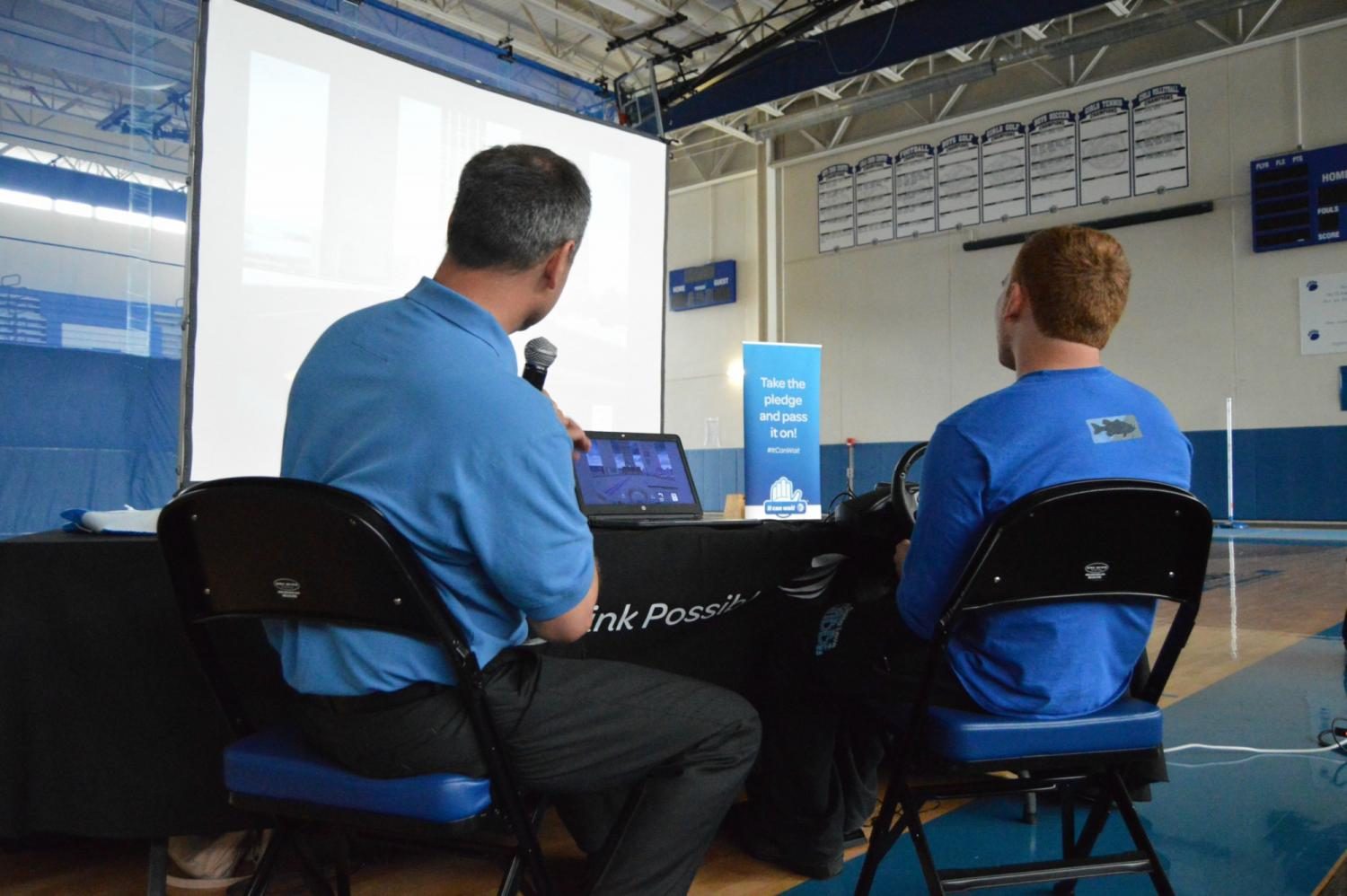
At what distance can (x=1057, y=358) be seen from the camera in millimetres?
1460

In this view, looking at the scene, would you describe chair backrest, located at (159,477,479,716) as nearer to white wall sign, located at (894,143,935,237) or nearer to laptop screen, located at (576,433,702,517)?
laptop screen, located at (576,433,702,517)

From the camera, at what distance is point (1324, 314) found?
29.2ft

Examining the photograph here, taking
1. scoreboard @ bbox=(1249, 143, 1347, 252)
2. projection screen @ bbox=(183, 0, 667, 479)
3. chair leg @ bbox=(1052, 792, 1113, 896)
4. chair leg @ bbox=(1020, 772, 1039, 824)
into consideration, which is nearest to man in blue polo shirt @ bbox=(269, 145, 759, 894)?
chair leg @ bbox=(1052, 792, 1113, 896)

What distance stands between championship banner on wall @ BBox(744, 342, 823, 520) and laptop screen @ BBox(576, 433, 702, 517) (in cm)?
33

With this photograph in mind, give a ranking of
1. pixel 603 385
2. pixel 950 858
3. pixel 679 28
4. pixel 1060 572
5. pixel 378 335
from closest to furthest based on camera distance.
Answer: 1. pixel 378 335
2. pixel 1060 572
3. pixel 950 858
4. pixel 603 385
5. pixel 679 28

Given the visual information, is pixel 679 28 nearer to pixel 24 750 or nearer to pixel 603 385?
pixel 603 385

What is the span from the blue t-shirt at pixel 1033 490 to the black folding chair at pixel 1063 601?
37 millimetres

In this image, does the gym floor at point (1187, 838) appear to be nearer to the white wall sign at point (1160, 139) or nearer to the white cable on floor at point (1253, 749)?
the white cable on floor at point (1253, 749)

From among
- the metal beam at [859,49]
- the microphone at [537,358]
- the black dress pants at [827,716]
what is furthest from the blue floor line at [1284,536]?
the microphone at [537,358]

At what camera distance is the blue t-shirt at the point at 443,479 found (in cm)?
103

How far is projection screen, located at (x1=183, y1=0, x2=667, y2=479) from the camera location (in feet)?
10.1

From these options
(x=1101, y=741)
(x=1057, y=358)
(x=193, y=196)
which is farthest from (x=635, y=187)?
(x=1101, y=741)

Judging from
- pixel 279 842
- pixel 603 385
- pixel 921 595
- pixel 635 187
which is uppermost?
pixel 635 187

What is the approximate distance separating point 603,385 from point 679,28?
7.59m
